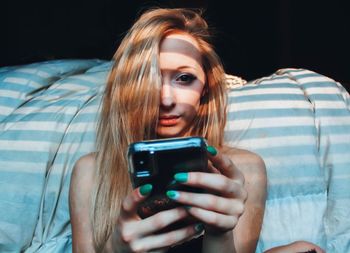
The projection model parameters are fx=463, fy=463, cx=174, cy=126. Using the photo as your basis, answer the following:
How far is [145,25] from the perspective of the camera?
1.23 m

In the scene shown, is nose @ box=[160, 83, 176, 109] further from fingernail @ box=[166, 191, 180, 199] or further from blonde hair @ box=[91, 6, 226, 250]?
fingernail @ box=[166, 191, 180, 199]

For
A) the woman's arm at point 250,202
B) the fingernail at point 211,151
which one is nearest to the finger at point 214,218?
the fingernail at point 211,151

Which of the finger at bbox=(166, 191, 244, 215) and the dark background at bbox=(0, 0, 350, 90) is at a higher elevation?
the finger at bbox=(166, 191, 244, 215)

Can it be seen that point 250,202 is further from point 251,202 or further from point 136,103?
point 136,103

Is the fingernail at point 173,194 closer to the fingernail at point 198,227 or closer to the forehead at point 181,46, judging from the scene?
the fingernail at point 198,227

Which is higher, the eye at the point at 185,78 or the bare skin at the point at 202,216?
the eye at the point at 185,78

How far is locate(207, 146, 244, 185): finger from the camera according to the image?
3.00ft

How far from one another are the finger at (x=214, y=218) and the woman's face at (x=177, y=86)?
0.37 metres

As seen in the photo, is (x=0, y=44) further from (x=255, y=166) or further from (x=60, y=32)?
(x=255, y=166)

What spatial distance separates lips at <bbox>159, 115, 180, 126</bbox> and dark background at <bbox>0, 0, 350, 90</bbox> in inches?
66.5

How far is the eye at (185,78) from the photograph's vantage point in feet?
3.99

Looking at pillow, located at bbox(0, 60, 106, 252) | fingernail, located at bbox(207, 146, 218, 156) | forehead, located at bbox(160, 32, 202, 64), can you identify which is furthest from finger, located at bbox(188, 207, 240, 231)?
pillow, located at bbox(0, 60, 106, 252)

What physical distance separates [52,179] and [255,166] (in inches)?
27.4

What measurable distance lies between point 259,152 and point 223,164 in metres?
0.62
